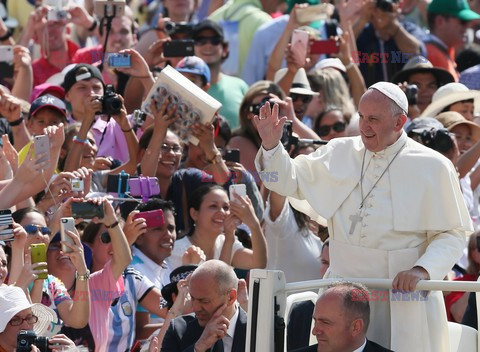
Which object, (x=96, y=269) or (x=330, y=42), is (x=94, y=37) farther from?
(x=96, y=269)

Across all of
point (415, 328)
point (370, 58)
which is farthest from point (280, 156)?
point (370, 58)

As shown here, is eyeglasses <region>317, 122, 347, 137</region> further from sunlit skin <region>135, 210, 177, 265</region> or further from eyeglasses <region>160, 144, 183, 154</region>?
sunlit skin <region>135, 210, 177, 265</region>

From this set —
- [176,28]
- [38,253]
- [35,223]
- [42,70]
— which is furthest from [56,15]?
[38,253]

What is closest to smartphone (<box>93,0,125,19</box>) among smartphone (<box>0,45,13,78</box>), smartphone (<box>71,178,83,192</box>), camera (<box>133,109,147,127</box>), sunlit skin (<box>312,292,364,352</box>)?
smartphone (<box>0,45,13,78</box>)

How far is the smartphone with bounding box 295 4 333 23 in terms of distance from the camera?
12375 mm

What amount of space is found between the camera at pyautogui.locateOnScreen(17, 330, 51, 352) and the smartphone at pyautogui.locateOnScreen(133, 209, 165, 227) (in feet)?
6.96

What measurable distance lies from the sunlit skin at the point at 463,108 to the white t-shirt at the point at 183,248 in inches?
123

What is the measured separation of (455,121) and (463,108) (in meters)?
0.61

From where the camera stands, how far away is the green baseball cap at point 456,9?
1444 cm

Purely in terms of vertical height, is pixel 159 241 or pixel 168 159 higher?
pixel 168 159

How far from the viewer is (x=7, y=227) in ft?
25.5

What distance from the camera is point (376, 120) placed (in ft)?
23.7

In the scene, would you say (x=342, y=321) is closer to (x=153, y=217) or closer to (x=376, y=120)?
(x=376, y=120)

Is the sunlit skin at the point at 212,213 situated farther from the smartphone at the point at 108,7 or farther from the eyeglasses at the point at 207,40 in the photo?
the eyeglasses at the point at 207,40
